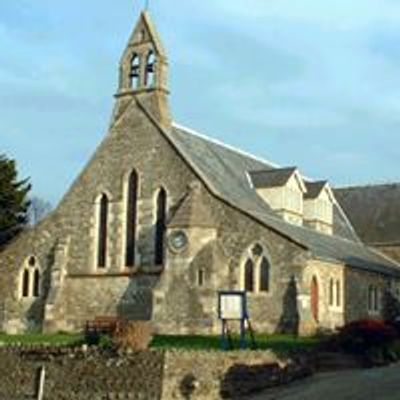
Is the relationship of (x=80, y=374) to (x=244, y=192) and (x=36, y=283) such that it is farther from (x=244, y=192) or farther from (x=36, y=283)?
(x=244, y=192)

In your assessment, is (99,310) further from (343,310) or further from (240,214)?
(343,310)

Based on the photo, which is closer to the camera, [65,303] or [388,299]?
[65,303]

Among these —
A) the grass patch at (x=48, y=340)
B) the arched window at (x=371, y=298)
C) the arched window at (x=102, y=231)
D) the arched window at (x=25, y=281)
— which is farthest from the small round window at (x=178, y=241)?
the arched window at (x=371, y=298)

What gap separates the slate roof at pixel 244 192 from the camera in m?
46.6

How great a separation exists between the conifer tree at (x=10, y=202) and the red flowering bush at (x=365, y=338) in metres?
29.2

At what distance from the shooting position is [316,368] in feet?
105

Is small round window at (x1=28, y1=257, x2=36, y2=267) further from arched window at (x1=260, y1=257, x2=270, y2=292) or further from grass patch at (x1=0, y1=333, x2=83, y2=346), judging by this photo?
arched window at (x1=260, y1=257, x2=270, y2=292)

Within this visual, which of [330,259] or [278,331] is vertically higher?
[330,259]

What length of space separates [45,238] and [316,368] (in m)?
23.2

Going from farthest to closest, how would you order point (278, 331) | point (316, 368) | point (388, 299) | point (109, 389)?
point (388, 299) → point (278, 331) → point (316, 368) → point (109, 389)

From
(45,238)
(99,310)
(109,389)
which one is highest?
(45,238)

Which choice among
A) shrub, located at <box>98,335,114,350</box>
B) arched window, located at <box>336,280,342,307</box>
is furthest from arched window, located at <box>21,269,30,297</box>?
shrub, located at <box>98,335,114,350</box>

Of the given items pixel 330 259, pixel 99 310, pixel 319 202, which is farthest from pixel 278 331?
pixel 319 202

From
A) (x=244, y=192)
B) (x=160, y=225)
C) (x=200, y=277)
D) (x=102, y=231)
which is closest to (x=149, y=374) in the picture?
(x=200, y=277)
